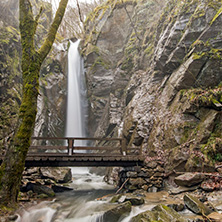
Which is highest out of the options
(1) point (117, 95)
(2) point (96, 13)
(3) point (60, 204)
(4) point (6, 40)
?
(2) point (96, 13)

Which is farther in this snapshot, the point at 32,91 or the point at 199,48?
the point at 199,48

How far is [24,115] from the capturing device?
5.89 m

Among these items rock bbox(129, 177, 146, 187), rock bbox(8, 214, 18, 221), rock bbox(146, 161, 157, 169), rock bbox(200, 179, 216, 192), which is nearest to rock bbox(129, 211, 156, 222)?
rock bbox(200, 179, 216, 192)

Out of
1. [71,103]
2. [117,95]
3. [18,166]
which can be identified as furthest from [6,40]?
[18,166]

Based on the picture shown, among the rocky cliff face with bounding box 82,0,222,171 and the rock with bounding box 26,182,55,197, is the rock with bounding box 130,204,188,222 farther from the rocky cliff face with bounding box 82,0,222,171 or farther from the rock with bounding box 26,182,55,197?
the rock with bounding box 26,182,55,197

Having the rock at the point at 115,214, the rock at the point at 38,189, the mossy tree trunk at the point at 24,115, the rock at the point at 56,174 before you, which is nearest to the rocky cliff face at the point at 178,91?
the rock at the point at 115,214

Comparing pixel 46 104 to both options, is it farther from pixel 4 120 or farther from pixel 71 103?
pixel 4 120

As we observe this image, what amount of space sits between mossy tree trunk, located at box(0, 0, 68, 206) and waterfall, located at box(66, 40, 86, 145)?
16.3 metres

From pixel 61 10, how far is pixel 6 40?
437 inches

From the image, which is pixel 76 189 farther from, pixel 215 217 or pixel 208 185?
pixel 215 217

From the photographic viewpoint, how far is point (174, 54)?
1172 centimetres

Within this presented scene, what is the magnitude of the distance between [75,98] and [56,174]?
13.7 metres

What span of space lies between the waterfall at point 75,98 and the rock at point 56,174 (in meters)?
9.43

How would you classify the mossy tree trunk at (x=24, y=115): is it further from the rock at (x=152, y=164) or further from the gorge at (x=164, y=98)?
the rock at (x=152, y=164)
